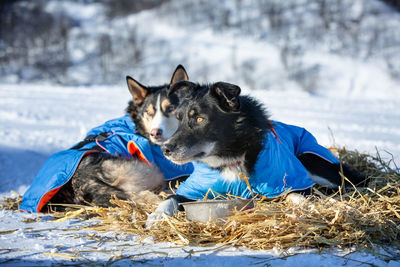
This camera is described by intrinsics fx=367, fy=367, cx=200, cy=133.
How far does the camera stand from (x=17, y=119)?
919 centimetres

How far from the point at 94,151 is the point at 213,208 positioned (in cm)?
188

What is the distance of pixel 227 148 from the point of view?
3303mm

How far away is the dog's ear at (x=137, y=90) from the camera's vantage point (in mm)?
5039

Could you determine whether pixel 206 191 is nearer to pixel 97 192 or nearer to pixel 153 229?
pixel 153 229

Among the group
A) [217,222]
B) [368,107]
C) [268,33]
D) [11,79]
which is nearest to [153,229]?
[217,222]

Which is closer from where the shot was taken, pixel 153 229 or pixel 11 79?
pixel 153 229

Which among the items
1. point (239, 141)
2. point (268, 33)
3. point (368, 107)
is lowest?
point (368, 107)

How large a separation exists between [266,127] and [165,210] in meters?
1.20

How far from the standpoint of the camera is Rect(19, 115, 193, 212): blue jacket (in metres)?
3.84

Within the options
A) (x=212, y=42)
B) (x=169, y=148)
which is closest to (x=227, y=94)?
(x=169, y=148)

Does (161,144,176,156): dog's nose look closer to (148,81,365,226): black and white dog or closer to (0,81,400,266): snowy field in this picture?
(148,81,365,226): black and white dog

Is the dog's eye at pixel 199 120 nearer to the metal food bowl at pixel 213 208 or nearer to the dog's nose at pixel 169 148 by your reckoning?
the dog's nose at pixel 169 148

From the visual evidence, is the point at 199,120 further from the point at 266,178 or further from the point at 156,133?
the point at 156,133

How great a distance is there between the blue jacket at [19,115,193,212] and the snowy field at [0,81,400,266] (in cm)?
23
